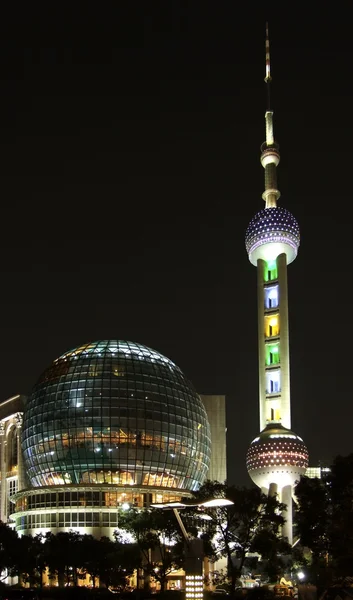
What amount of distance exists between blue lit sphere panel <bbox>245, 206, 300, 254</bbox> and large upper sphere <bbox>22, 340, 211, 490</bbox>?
42440 mm

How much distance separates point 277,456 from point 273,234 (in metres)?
44.5

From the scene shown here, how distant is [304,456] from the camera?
148 meters

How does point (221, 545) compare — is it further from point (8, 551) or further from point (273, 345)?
point (273, 345)

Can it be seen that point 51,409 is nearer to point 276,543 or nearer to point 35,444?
point 35,444

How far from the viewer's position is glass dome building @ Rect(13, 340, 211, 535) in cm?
11838

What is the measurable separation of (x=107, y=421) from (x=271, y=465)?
38.7 meters

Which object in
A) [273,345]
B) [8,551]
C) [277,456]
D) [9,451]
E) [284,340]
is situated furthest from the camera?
[273,345]

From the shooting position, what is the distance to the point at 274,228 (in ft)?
529

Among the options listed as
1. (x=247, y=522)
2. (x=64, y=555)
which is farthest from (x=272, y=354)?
(x=247, y=522)

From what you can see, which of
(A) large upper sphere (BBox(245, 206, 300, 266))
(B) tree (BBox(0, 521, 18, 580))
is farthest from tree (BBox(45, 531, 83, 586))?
(A) large upper sphere (BBox(245, 206, 300, 266))

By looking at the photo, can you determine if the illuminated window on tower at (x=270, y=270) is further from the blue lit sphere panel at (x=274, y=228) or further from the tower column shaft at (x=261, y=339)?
the blue lit sphere panel at (x=274, y=228)

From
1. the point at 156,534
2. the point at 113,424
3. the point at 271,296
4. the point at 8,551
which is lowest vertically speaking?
the point at 8,551

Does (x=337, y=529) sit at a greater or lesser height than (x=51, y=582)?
greater

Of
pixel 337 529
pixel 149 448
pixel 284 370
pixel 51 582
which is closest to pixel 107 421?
pixel 149 448
